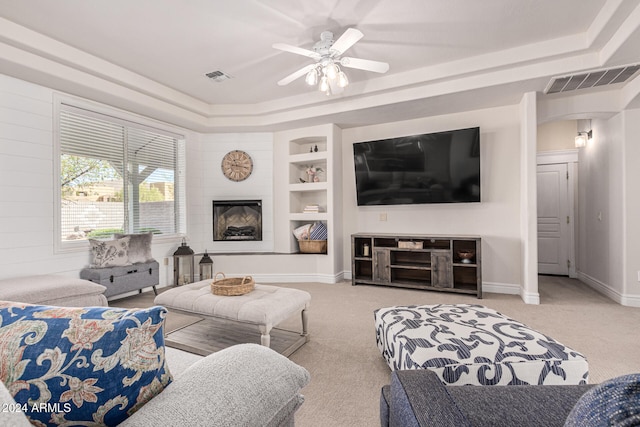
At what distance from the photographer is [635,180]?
133 inches

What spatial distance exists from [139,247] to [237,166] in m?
1.91

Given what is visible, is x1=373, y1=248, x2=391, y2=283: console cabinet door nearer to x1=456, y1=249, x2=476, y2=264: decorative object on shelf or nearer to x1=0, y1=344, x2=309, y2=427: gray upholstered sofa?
x1=456, y1=249, x2=476, y2=264: decorative object on shelf

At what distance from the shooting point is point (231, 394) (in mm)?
744

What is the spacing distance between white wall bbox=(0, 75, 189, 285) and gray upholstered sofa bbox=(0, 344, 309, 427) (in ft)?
11.1

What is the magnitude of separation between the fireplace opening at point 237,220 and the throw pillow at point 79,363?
13.9 ft

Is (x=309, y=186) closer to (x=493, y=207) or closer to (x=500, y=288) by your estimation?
(x=493, y=207)

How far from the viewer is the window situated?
342 cm

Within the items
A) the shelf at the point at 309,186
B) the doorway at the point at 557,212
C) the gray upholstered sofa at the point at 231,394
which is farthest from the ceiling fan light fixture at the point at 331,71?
the doorway at the point at 557,212

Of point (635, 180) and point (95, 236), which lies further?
point (95, 236)

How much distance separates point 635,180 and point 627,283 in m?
1.17

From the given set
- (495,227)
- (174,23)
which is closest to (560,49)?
(495,227)

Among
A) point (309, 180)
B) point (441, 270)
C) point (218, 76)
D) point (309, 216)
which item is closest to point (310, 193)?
point (309, 180)

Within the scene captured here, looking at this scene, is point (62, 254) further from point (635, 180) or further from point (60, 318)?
point (635, 180)

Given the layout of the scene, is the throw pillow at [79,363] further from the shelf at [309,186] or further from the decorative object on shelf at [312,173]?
the decorative object on shelf at [312,173]
